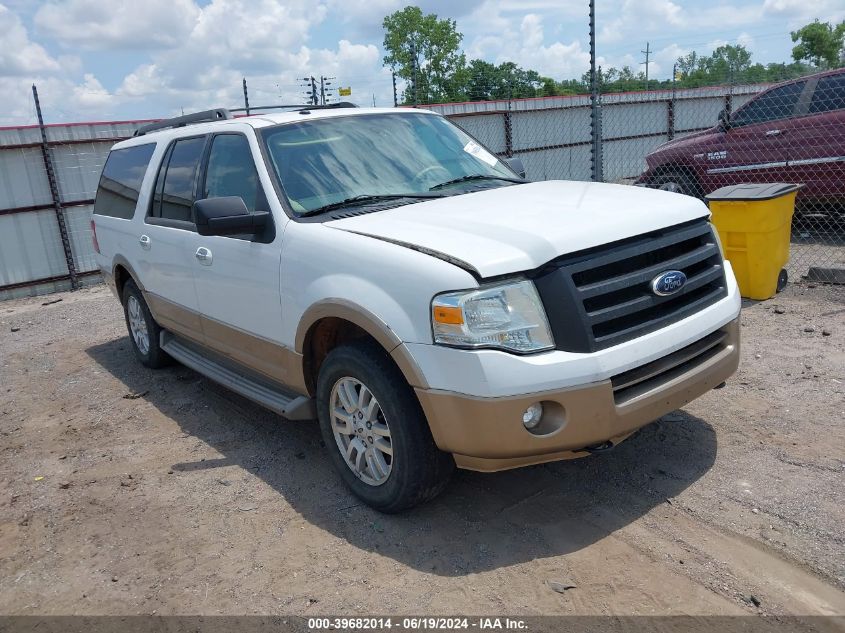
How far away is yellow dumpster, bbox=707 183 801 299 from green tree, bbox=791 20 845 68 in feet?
264

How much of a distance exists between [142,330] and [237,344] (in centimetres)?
227

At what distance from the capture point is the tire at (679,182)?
10.1 m

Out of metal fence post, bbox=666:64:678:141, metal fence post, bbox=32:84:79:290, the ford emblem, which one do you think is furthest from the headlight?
metal fence post, bbox=666:64:678:141

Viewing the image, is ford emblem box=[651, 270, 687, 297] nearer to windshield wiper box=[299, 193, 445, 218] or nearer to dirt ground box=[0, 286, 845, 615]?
dirt ground box=[0, 286, 845, 615]

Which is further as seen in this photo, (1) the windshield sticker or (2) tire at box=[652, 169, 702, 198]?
(2) tire at box=[652, 169, 702, 198]

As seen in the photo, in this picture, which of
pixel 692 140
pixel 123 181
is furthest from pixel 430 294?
pixel 692 140

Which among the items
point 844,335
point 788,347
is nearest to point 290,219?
point 788,347

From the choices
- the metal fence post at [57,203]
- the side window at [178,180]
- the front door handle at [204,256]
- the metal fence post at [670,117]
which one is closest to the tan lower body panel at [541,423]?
the front door handle at [204,256]

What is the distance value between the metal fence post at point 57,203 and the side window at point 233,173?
7.59 m

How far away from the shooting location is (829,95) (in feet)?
29.1

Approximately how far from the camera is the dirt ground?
9.55ft

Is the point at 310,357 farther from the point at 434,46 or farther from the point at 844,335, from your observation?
the point at 434,46

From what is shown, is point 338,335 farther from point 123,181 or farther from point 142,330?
point 123,181

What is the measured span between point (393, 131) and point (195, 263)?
61.2 inches
